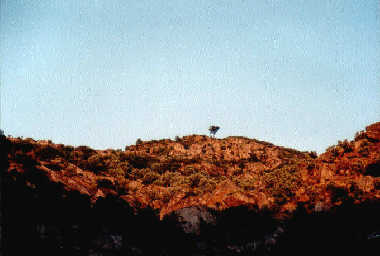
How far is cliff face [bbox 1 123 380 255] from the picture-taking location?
1295 cm

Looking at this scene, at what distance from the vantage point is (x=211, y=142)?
4784 cm

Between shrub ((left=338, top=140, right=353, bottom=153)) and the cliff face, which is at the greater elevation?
shrub ((left=338, top=140, right=353, bottom=153))

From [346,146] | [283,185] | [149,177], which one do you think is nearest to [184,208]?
[149,177]

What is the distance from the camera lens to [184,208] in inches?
705

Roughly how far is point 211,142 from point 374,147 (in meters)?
28.5

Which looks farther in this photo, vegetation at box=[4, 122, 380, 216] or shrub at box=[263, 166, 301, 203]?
shrub at box=[263, 166, 301, 203]

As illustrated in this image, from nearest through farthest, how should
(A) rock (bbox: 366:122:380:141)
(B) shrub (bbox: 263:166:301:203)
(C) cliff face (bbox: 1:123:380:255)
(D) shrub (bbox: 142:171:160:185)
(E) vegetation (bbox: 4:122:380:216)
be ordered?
(C) cliff face (bbox: 1:123:380:255)
(E) vegetation (bbox: 4:122:380:216)
(B) shrub (bbox: 263:166:301:203)
(A) rock (bbox: 366:122:380:141)
(D) shrub (bbox: 142:171:160:185)

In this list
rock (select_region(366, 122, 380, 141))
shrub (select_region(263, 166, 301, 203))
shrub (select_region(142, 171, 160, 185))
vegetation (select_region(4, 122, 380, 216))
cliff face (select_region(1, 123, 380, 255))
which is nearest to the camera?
cliff face (select_region(1, 123, 380, 255))

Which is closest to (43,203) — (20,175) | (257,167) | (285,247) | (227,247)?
(20,175)

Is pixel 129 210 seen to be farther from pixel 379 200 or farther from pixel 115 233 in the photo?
pixel 379 200

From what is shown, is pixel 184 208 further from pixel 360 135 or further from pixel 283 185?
pixel 360 135

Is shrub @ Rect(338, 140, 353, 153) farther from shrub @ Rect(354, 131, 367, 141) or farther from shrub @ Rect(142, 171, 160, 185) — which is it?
shrub @ Rect(142, 171, 160, 185)

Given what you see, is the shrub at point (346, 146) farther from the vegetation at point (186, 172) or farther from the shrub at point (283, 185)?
the shrub at point (283, 185)

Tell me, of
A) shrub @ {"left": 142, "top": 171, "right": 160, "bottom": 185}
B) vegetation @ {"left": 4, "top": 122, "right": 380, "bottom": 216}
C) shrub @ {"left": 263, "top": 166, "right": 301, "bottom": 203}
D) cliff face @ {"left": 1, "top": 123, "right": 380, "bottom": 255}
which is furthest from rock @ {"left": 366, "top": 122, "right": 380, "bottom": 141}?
shrub @ {"left": 142, "top": 171, "right": 160, "bottom": 185}
